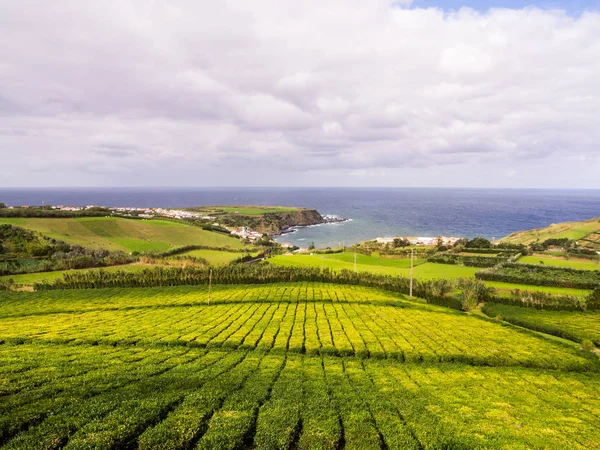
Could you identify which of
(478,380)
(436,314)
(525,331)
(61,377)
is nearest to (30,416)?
(61,377)

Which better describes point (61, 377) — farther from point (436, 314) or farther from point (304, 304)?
point (436, 314)

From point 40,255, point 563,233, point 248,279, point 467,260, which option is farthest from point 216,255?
point 563,233

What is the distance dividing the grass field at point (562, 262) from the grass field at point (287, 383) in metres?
51.2

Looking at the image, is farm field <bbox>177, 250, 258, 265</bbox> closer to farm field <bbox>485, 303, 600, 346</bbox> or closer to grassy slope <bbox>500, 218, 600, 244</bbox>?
farm field <bbox>485, 303, 600, 346</bbox>

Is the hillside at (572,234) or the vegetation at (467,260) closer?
the vegetation at (467,260)

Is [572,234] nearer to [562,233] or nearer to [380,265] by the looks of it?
[562,233]

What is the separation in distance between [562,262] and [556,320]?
47054 millimetres

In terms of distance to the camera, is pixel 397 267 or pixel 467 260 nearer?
pixel 397 267

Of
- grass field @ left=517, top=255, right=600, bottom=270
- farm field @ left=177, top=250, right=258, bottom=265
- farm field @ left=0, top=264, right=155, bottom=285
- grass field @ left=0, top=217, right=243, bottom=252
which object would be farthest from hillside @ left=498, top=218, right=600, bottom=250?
farm field @ left=0, top=264, right=155, bottom=285

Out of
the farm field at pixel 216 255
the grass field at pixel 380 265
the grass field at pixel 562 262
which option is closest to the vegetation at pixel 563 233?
the grass field at pixel 562 262

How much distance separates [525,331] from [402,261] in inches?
2121

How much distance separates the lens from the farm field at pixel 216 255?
95.4 metres

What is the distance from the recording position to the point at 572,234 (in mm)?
122688

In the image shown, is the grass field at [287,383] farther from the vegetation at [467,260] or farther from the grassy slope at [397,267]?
the vegetation at [467,260]
